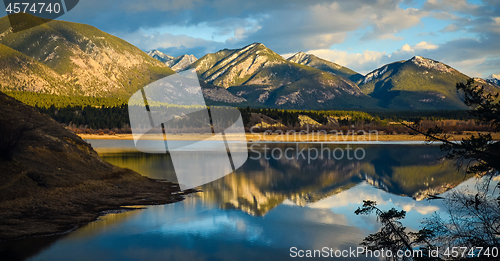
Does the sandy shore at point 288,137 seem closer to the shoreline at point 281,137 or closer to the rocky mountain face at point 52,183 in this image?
the shoreline at point 281,137

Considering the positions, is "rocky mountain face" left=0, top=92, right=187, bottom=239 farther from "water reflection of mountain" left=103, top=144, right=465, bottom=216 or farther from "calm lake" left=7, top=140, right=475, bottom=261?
"water reflection of mountain" left=103, top=144, right=465, bottom=216

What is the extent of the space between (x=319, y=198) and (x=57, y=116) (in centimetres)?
13052

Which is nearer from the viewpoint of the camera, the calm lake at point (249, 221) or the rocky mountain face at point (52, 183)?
the calm lake at point (249, 221)

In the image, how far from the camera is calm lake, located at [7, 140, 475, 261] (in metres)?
14.3

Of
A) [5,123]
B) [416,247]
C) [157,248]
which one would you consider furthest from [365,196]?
[5,123]

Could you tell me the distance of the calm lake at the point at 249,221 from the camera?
47.0ft

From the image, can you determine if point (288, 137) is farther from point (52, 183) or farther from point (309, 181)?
point (52, 183)

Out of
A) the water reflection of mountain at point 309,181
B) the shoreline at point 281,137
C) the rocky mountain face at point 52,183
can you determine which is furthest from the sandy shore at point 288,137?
the rocky mountain face at point 52,183

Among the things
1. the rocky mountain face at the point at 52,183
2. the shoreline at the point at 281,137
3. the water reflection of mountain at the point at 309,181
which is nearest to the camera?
the rocky mountain face at the point at 52,183

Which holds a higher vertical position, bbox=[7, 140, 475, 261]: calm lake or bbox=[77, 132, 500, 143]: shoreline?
bbox=[77, 132, 500, 143]: shoreline

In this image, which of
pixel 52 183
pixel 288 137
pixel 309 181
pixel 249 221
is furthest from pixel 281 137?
pixel 52 183

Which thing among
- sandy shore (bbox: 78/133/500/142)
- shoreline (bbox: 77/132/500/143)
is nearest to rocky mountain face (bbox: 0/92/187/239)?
shoreline (bbox: 77/132/500/143)

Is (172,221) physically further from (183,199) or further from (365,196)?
(365,196)

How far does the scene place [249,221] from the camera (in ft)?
64.3
